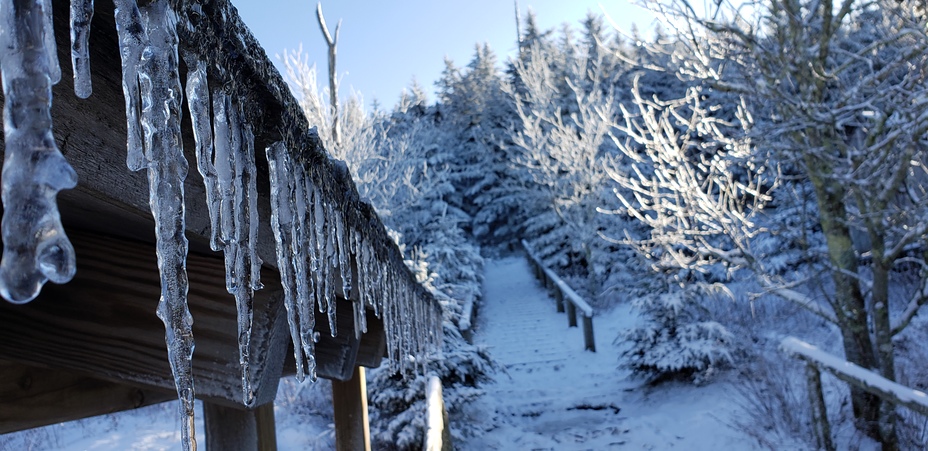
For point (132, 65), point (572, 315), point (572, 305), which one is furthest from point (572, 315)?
point (132, 65)

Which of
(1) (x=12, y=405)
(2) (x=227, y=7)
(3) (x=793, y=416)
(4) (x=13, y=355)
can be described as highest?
(2) (x=227, y=7)

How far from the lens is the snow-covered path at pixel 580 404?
20.8 ft

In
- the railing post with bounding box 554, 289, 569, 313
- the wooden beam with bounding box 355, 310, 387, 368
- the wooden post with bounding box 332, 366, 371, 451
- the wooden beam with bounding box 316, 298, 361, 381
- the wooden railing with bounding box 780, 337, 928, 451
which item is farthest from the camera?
the railing post with bounding box 554, 289, 569, 313

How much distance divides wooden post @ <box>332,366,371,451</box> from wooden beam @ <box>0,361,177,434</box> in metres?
1.78

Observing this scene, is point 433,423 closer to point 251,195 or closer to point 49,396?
point 49,396

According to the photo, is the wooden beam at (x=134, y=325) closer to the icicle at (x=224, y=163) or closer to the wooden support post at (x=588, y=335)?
the icicle at (x=224, y=163)

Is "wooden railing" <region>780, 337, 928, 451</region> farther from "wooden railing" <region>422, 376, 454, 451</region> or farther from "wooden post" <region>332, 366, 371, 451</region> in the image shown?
"wooden post" <region>332, 366, 371, 451</region>

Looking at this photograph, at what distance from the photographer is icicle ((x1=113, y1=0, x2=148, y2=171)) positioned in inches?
19.0

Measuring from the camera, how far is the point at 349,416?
10.6 ft

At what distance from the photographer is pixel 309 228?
991 millimetres

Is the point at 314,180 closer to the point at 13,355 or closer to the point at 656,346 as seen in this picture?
the point at 13,355

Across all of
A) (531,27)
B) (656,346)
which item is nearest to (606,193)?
(656,346)

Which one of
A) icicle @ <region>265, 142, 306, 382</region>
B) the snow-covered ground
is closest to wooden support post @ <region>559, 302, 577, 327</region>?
the snow-covered ground

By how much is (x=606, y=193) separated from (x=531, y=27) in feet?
50.9
